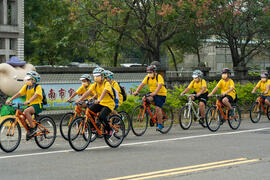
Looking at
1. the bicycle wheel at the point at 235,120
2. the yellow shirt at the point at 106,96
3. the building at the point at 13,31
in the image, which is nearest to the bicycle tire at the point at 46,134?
the yellow shirt at the point at 106,96

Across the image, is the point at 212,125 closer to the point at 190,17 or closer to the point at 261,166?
the point at 261,166

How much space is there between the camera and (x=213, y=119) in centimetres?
1541

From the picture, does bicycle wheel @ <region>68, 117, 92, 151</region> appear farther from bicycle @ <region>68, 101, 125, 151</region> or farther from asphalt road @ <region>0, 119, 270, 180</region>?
asphalt road @ <region>0, 119, 270, 180</region>

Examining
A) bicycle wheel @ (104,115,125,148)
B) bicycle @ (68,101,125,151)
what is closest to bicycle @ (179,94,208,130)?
bicycle wheel @ (104,115,125,148)

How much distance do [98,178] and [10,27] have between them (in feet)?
54.9

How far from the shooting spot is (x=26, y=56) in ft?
133

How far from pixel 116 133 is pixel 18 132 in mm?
2328

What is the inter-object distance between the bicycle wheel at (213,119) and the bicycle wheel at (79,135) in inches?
207

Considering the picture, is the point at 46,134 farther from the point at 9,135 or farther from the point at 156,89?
the point at 156,89

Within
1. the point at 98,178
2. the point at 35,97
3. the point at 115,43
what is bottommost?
the point at 98,178

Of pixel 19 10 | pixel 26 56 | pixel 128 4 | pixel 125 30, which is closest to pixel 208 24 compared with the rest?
pixel 125 30

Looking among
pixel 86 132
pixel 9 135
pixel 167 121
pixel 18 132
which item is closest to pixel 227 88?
pixel 167 121

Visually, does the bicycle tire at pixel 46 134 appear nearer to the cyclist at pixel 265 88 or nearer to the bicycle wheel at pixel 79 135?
the bicycle wheel at pixel 79 135

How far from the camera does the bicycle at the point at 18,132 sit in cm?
1056
